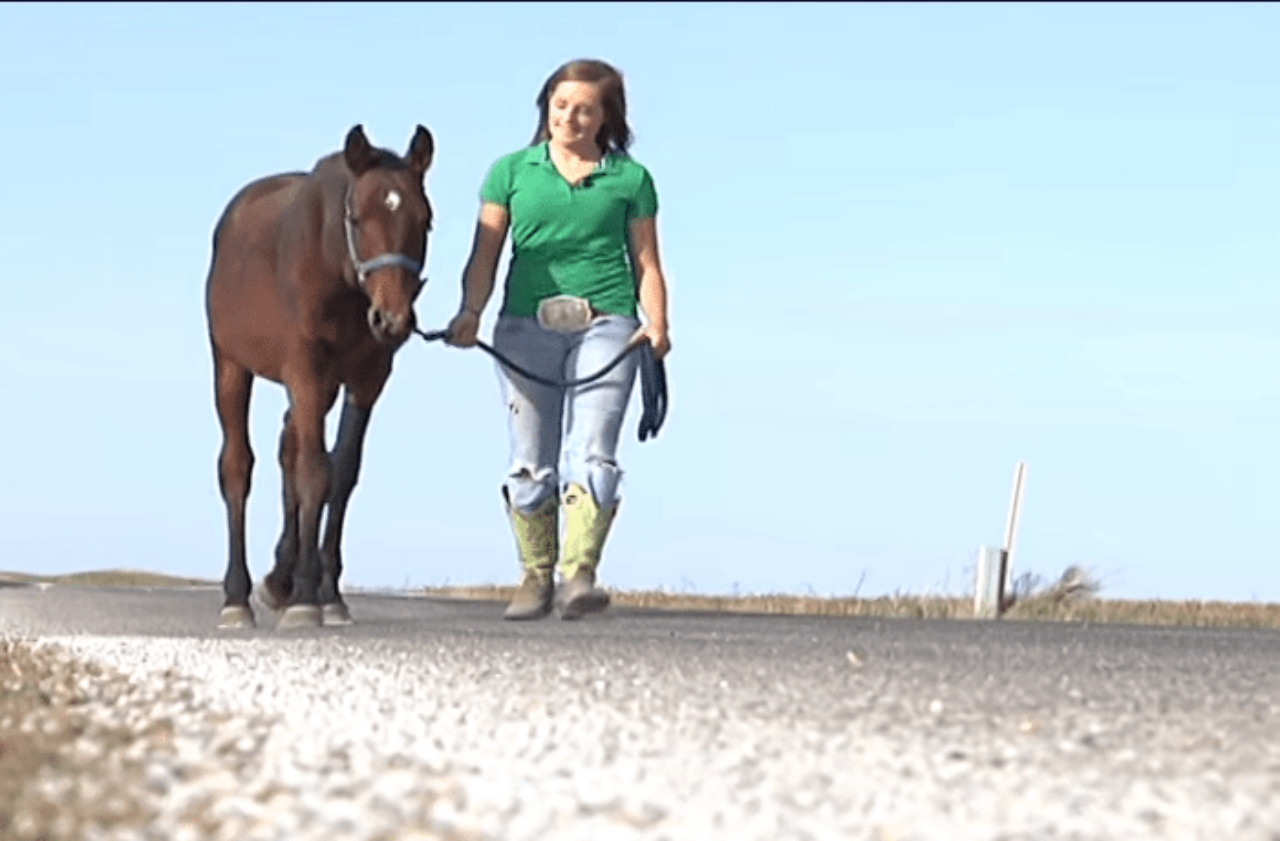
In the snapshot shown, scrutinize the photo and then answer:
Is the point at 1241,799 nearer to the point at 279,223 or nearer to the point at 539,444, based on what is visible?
the point at 539,444

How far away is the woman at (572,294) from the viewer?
967 cm

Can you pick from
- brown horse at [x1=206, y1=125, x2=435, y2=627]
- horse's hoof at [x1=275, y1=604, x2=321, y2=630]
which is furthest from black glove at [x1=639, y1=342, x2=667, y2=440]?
horse's hoof at [x1=275, y1=604, x2=321, y2=630]

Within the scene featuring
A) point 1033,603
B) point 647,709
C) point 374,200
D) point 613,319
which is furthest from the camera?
point 1033,603

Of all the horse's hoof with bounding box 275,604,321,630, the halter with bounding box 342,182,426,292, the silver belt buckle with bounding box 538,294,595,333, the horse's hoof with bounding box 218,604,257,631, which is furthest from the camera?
the horse's hoof with bounding box 218,604,257,631

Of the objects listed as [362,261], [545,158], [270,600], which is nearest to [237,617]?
[270,600]

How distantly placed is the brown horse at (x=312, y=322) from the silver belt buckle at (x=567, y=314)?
770 mm

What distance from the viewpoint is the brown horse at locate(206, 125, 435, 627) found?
9.07 metres

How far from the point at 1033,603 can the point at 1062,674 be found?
291 inches

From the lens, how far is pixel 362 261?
29.8 feet

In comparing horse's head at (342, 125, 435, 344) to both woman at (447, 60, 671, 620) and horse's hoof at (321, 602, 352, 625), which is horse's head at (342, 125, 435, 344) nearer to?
woman at (447, 60, 671, 620)

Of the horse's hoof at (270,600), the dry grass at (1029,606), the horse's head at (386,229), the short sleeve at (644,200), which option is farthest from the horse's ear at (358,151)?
the dry grass at (1029,606)

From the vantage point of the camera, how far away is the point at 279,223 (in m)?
10.2

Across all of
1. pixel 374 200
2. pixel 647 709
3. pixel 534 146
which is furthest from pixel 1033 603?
pixel 647 709

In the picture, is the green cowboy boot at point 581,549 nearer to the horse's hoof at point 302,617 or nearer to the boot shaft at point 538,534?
the boot shaft at point 538,534
